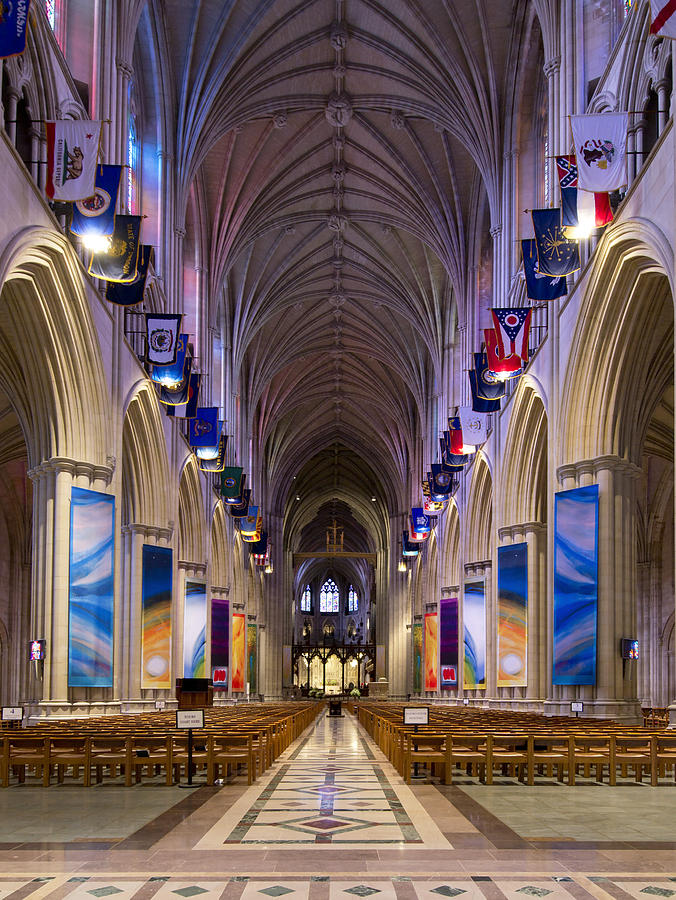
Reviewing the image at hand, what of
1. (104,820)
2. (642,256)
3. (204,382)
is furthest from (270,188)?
(104,820)

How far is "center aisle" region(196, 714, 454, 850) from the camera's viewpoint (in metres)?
8.34

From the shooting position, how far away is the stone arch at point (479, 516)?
35469mm

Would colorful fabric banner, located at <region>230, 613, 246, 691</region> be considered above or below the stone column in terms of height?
below

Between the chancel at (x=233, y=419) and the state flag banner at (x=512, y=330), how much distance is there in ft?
0.22

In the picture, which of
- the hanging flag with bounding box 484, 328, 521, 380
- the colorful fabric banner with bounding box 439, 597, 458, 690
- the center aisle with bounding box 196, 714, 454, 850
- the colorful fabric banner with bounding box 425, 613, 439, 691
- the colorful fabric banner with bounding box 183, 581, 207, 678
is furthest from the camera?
the colorful fabric banner with bounding box 425, 613, 439, 691

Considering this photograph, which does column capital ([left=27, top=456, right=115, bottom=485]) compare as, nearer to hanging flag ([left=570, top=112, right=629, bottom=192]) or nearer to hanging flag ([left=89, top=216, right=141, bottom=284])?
hanging flag ([left=89, top=216, right=141, bottom=284])

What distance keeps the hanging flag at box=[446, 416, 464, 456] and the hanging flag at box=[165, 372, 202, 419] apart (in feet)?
30.1

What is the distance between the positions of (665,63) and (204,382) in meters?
23.2

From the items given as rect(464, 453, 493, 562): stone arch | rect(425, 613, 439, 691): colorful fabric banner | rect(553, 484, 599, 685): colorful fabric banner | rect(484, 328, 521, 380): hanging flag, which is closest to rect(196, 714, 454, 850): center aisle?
rect(553, 484, 599, 685): colorful fabric banner

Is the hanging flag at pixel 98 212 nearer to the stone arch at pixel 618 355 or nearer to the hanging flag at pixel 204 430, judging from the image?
the stone arch at pixel 618 355

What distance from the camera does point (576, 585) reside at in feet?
67.4

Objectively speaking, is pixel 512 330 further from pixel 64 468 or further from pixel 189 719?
pixel 189 719

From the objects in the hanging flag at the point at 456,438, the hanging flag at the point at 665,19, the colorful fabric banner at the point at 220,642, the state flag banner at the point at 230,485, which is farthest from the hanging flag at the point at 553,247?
the colorful fabric banner at the point at 220,642

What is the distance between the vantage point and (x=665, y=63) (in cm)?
1623
